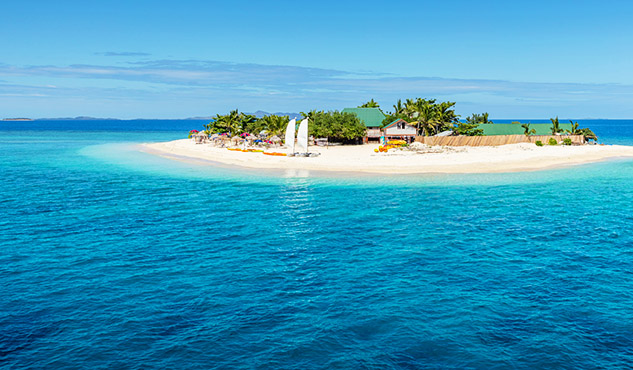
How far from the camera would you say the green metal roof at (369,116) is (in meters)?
97.8

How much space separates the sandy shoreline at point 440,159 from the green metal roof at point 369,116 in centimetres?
2154

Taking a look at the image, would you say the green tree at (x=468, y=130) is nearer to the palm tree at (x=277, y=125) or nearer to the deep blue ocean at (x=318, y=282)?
the palm tree at (x=277, y=125)

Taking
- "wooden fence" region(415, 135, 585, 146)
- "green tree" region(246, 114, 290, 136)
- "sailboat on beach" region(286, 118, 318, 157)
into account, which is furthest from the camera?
"green tree" region(246, 114, 290, 136)

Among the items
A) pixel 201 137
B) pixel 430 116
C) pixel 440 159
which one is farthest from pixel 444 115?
pixel 201 137

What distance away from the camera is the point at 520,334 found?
16.0 m

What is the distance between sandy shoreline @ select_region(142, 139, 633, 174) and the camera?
5928cm

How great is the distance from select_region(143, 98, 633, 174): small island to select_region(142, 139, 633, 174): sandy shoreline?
0.12 meters

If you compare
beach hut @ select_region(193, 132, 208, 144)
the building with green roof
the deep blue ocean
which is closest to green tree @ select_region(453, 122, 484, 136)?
the building with green roof

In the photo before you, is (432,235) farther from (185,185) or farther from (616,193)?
(185,185)

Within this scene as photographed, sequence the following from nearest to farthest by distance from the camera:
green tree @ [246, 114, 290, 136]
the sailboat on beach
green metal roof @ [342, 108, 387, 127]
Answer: the sailboat on beach
green tree @ [246, 114, 290, 136]
green metal roof @ [342, 108, 387, 127]

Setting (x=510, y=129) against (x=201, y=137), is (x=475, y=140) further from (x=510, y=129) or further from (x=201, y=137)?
(x=201, y=137)

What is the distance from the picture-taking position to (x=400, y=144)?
272 ft

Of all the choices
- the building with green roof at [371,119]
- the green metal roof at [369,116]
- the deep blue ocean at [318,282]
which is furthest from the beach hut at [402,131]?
the deep blue ocean at [318,282]

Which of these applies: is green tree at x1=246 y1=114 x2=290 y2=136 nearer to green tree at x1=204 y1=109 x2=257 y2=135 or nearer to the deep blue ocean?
green tree at x1=204 y1=109 x2=257 y2=135
